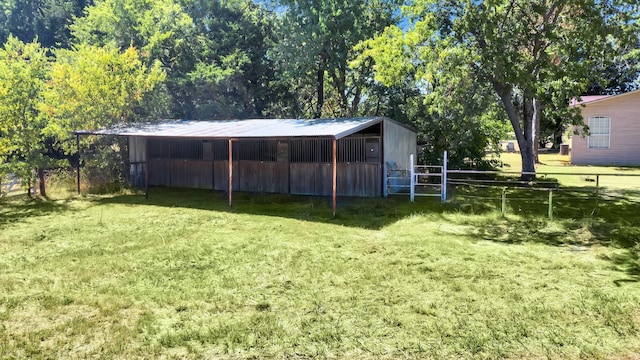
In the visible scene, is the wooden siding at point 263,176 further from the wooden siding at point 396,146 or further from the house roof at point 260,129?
the wooden siding at point 396,146

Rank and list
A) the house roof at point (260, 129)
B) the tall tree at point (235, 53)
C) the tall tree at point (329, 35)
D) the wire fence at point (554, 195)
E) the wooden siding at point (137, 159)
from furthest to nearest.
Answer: the tall tree at point (235, 53)
the tall tree at point (329, 35)
the wooden siding at point (137, 159)
the house roof at point (260, 129)
the wire fence at point (554, 195)

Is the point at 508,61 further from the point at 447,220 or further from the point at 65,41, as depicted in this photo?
the point at 65,41

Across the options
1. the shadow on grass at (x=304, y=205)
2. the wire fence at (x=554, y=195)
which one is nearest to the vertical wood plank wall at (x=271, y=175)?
the shadow on grass at (x=304, y=205)

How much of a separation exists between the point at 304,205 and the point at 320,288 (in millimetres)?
5840

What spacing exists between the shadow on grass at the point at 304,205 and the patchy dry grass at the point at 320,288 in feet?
0.82

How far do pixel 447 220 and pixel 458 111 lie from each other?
7459mm

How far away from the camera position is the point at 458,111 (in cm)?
1508

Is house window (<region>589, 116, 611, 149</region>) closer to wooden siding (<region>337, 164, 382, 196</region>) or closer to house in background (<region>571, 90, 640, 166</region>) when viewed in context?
house in background (<region>571, 90, 640, 166</region>)

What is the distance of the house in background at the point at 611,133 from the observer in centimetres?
1939

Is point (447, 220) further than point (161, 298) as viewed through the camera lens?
Yes

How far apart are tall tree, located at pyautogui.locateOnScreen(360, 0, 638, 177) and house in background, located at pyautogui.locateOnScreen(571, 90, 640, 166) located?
26.9ft

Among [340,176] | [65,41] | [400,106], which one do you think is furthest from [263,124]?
[65,41]

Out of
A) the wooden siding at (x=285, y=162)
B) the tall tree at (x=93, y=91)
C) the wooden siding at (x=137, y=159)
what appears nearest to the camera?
the wooden siding at (x=285, y=162)

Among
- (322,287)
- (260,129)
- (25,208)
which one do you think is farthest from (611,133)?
(25,208)
